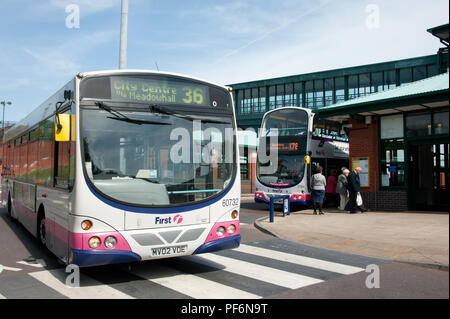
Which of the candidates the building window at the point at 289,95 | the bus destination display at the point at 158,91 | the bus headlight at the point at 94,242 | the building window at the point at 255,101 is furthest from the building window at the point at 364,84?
the bus headlight at the point at 94,242

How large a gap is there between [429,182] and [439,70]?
22712 mm

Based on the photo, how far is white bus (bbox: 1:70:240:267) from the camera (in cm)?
518

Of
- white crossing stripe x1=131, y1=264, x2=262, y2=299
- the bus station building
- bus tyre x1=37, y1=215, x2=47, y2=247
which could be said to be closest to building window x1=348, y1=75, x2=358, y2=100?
the bus station building

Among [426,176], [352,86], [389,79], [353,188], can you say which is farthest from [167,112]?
[352,86]

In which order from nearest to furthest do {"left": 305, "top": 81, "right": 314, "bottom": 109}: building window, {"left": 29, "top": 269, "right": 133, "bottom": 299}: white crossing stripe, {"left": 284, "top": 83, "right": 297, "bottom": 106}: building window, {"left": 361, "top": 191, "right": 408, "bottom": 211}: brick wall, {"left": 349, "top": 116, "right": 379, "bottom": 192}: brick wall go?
{"left": 29, "top": 269, "right": 133, "bottom": 299}: white crossing stripe, {"left": 361, "top": 191, "right": 408, "bottom": 211}: brick wall, {"left": 349, "top": 116, "right": 379, "bottom": 192}: brick wall, {"left": 305, "top": 81, "right": 314, "bottom": 109}: building window, {"left": 284, "top": 83, "right": 297, "bottom": 106}: building window

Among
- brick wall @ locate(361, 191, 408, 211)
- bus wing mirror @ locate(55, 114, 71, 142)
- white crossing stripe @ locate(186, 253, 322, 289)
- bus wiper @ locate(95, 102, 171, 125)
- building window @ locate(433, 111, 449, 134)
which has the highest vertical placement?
building window @ locate(433, 111, 449, 134)

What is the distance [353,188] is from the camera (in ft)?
47.2

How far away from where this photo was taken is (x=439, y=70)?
33375 millimetres

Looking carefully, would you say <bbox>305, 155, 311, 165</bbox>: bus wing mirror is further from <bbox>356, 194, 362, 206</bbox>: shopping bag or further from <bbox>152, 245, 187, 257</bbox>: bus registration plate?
<bbox>152, 245, 187, 257</bbox>: bus registration plate

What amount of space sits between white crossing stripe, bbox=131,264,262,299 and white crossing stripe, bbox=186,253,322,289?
72 centimetres

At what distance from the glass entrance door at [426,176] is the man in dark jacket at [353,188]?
1815 millimetres

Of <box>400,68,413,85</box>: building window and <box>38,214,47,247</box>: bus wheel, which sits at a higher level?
<box>400,68,413,85</box>: building window

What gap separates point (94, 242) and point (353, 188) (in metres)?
11.2
